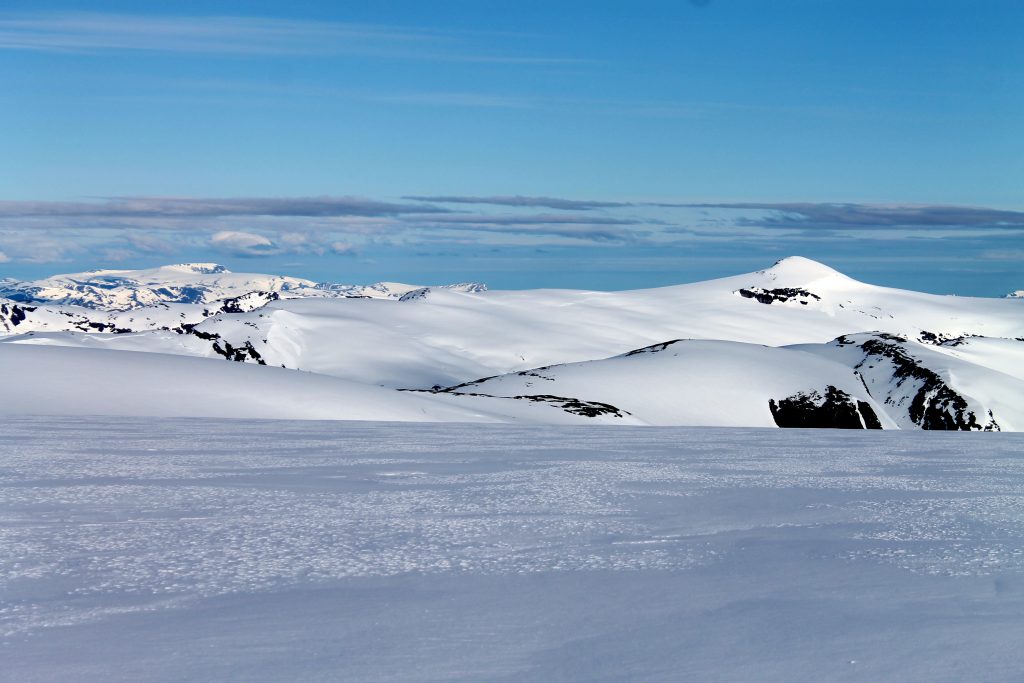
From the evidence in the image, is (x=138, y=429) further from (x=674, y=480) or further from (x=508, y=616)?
(x=508, y=616)

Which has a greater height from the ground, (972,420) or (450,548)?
(450,548)

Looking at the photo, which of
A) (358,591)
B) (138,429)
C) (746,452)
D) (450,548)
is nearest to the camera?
(358,591)

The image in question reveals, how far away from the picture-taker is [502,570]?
7.02 m

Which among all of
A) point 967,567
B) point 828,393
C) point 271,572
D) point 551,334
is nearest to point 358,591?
point 271,572

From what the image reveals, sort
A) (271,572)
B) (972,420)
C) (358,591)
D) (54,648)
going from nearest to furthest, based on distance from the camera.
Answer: (54,648) < (358,591) < (271,572) < (972,420)

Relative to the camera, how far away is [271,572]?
6.93 meters

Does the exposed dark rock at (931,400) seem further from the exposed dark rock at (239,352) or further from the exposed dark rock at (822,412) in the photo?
the exposed dark rock at (239,352)

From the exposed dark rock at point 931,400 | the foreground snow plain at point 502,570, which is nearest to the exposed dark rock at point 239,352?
the exposed dark rock at point 931,400

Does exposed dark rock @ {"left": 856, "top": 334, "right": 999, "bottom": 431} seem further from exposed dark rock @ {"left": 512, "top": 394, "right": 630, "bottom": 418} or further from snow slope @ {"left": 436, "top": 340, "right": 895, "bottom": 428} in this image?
exposed dark rock @ {"left": 512, "top": 394, "right": 630, "bottom": 418}

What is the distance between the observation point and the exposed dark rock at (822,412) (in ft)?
223

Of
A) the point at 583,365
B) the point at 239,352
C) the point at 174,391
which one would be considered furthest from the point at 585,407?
the point at 239,352

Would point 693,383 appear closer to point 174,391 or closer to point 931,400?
point 931,400

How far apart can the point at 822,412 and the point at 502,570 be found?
65.4 metres

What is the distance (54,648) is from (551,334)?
161 metres
